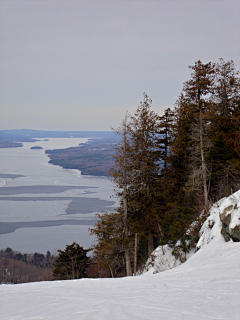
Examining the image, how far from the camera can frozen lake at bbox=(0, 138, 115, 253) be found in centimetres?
3105

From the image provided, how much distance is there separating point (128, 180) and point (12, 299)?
10.1 meters

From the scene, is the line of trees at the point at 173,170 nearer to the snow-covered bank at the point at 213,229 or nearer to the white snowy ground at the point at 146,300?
the snow-covered bank at the point at 213,229

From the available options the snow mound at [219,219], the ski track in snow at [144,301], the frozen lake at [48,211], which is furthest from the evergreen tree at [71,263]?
the ski track in snow at [144,301]

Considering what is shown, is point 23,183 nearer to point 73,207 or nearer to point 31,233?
point 73,207

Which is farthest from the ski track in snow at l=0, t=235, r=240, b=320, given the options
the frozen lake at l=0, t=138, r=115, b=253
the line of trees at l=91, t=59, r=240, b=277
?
the frozen lake at l=0, t=138, r=115, b=253

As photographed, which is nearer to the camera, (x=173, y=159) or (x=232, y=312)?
(x=232, y=312)

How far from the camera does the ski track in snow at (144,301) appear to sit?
3111mm

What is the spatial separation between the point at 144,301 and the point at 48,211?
1531 inches

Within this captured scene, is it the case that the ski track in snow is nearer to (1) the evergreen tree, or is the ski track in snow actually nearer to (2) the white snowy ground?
(2) the white snowy ground

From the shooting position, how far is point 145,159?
50.7 feet

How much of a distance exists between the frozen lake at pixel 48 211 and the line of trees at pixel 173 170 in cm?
1264

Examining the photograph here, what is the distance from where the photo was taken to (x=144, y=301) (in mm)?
3699

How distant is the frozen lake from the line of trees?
12641 millimetres

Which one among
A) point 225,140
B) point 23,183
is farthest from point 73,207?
point 225,140
